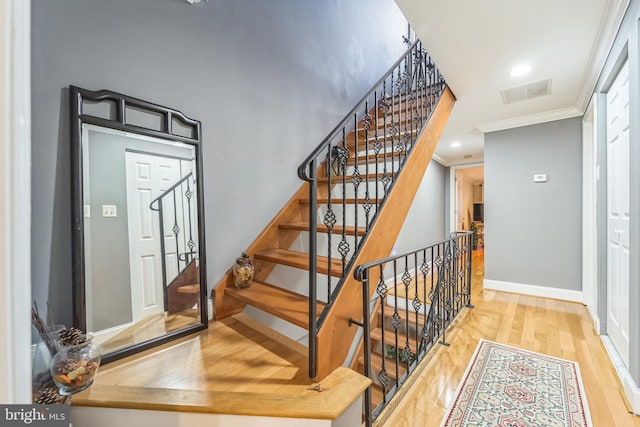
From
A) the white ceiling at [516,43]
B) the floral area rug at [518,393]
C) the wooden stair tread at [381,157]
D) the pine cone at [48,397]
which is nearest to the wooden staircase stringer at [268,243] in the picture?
the wooden stair tread at [381,157]

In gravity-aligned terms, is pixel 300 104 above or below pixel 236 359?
above

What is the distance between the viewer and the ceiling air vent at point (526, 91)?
2.62 metres

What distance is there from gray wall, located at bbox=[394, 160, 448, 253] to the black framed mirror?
3.32 m

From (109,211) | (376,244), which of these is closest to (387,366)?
(376,244)

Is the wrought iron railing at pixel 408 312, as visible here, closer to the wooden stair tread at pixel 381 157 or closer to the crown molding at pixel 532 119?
the wooden stair tread at pixel 381 157

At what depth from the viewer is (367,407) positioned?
131 cm

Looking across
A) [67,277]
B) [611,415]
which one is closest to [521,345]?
[611,415]

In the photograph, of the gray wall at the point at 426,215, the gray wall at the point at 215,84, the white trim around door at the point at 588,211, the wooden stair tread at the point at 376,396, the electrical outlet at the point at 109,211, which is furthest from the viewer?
the gray wall at the point at 426,215

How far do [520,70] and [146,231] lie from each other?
325cm

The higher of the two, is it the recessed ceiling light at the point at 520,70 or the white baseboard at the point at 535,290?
the recessed ceiling light at the point at 520,70

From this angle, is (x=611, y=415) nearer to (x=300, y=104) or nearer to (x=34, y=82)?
(x=300, y=104)

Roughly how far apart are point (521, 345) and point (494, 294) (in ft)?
5.00
